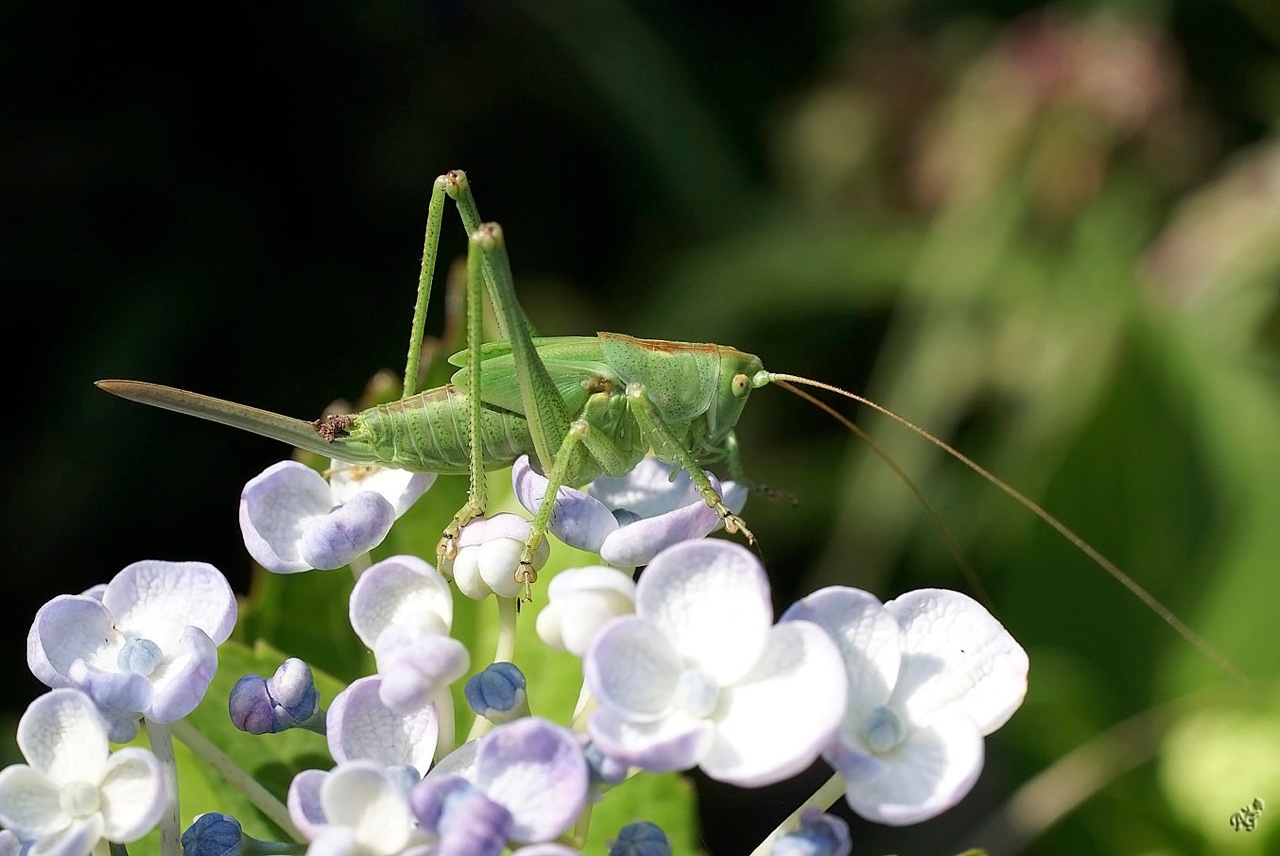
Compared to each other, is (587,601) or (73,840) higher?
(587,601)

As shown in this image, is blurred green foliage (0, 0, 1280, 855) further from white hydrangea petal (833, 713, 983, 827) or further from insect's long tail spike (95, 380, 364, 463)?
white hydrangea petal (833, 713, 983, 827)

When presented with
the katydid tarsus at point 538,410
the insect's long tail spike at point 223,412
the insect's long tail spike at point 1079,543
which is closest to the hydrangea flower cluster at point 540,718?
the insect's long tail spike at point 223,412

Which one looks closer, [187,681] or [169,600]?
[187,681]

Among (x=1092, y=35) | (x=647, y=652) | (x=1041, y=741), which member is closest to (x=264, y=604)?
(x=647, y=652)

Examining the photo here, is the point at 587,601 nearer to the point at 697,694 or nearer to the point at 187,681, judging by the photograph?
the point at 697,694

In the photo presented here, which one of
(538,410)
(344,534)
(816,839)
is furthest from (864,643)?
(538,410)

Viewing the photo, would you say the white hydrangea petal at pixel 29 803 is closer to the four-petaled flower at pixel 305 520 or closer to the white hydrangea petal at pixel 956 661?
the four-petaled flower at pixel 305 520
